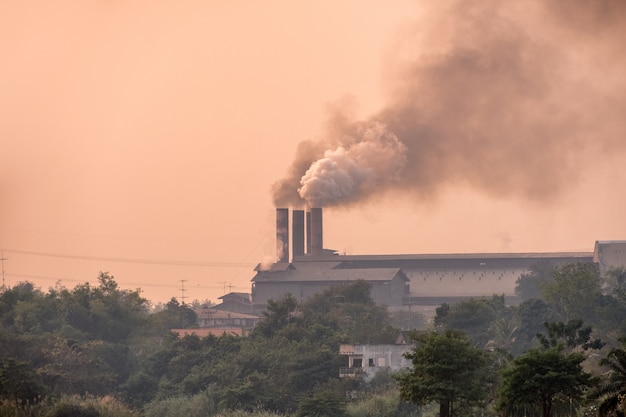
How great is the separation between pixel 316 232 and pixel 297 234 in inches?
110

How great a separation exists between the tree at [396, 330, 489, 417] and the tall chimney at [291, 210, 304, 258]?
298 feet

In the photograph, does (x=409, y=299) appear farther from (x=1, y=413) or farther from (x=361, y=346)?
(x=1, y=413)

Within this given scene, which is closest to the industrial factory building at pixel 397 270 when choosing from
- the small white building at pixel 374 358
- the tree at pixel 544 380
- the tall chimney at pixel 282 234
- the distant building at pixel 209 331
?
the tall chimney at pixel 282 234

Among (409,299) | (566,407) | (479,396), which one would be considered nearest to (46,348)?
(479,396)

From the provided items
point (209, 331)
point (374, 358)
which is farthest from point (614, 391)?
point (209, 331)

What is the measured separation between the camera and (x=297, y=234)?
554ft

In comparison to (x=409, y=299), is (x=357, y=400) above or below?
below

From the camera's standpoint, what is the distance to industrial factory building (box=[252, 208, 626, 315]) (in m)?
166

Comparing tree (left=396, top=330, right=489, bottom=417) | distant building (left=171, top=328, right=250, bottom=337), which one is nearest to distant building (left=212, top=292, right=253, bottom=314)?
distant building (left=171, top=328, right=250, bottom=337)

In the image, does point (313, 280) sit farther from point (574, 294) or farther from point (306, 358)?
point (306, 358)

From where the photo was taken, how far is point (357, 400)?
96.5m

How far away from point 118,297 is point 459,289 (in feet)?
160

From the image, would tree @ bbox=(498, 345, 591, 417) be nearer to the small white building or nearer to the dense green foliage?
the dense green foliage

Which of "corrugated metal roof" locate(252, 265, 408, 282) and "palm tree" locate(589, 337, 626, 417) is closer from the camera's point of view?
"palm tree" locate(589, 337, 626, 417)
